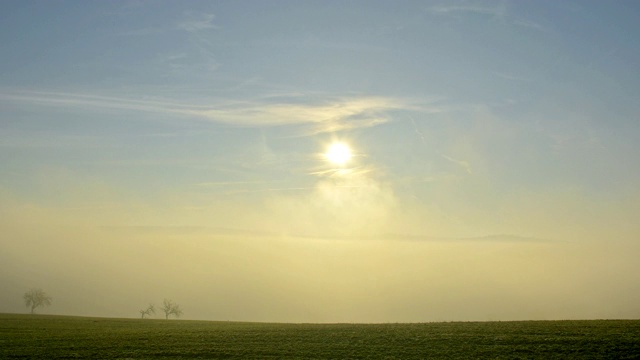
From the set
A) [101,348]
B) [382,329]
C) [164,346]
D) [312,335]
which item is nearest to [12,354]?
[101,348]

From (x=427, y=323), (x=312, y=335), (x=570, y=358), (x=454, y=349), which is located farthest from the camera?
(x=427, y=323)

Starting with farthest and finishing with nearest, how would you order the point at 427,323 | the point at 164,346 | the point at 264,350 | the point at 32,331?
the point at 32,331
the point at 427,323
the point at 164,346
the point at 264,350

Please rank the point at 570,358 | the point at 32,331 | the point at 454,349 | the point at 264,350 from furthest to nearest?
the point at 32,331 → the point at 264,350 → the point at 454,349 → the point at 570,358

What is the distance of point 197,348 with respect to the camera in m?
52.6

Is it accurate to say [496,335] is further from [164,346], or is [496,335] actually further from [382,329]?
[164,346]

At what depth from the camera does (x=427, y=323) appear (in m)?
64.2

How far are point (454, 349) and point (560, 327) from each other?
1498 cm

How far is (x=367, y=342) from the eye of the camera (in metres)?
52.0

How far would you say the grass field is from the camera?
44812 mm

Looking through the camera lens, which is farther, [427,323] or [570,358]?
[427,323]

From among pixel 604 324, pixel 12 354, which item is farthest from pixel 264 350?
pixel 604 324

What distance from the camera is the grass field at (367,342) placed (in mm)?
44812

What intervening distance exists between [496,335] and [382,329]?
13.3m

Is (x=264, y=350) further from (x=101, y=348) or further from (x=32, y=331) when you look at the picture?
(x=32, y=331)
